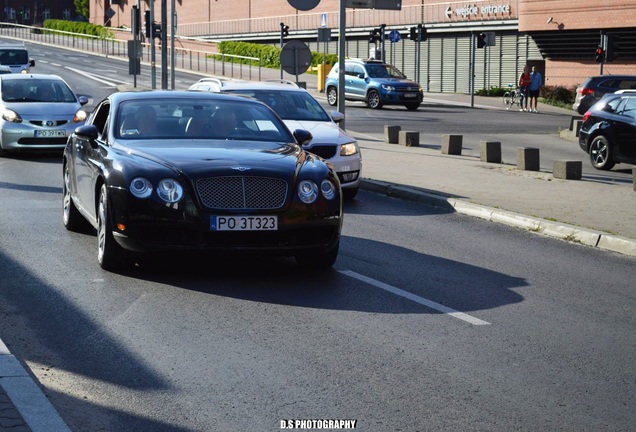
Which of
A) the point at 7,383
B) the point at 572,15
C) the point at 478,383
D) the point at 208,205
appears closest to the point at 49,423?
the point at 7,383

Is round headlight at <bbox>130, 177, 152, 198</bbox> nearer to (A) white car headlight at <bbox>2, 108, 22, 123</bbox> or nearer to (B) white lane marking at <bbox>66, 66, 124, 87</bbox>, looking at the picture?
(A) white car headlight at <bbox>2, 108, 22, 123</bbox>

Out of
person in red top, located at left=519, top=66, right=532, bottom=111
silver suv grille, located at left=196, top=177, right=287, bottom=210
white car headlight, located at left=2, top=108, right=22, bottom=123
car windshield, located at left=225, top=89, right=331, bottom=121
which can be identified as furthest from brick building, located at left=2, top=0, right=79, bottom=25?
silver suv grille, located at left=196, top=177, right=287, bottom=210

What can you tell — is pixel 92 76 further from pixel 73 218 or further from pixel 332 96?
pixel 73 218

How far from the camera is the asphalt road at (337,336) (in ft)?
19.2

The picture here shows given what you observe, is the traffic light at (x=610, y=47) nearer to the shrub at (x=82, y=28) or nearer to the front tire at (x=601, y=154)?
the front tire at (x=601, y=154)

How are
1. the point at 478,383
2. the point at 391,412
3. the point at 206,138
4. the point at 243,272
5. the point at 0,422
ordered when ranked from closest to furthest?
1. the point at 0,422
2. the point at 391,412
3. the point at 478,383
4. the point at 243,272
5. the point at 206,138

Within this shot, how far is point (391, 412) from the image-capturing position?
19.0 ft

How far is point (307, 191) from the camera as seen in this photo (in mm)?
9422

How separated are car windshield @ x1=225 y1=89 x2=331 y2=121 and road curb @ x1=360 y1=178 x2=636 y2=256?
1259 mm

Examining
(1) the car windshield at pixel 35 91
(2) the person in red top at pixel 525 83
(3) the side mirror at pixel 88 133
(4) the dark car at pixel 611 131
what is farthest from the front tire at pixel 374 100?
(3) the side mirror at pixel 88 133

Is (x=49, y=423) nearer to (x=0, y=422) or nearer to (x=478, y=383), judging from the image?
(x=0, y=422)

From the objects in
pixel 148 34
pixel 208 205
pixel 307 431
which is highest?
pixel 148 34

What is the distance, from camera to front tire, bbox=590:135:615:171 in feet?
72.0

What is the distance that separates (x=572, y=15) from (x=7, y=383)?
162 feet
